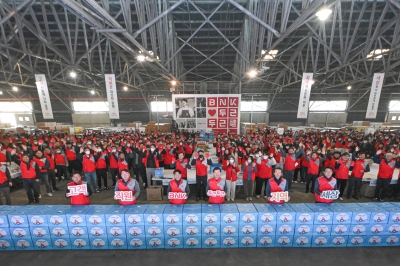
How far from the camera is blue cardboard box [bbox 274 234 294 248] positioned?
4.54 metres

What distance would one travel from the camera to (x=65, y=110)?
2867 cm

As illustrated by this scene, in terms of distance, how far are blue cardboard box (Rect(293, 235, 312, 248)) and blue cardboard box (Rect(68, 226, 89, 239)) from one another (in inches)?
197

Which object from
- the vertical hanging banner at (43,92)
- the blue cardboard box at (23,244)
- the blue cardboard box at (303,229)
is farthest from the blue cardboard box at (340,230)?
the vertical hanging banner at (43,92)

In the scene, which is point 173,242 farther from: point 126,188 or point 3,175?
point 3,175

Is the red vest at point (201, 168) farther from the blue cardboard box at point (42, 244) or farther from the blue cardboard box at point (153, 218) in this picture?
the blue cardboard box at point (42, 244)

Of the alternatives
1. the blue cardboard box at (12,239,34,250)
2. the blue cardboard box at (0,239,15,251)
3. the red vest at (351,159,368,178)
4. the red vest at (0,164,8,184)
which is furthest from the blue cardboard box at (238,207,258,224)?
the red vest at (0,164,8,184)

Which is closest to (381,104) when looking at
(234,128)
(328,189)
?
(234,128)

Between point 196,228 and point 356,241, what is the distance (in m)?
3.91

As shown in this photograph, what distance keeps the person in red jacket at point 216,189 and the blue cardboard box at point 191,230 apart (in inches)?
33.3

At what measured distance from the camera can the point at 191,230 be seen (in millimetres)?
4496

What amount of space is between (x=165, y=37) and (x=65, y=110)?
2523 centimetres

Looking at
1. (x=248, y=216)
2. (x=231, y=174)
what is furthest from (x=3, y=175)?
(x=248, y=216)

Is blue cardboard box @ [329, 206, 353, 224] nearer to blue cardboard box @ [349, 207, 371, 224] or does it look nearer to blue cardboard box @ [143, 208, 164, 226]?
blue cardboard box @ [349, 207, 371, 224]

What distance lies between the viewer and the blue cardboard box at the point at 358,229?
14.7ft
